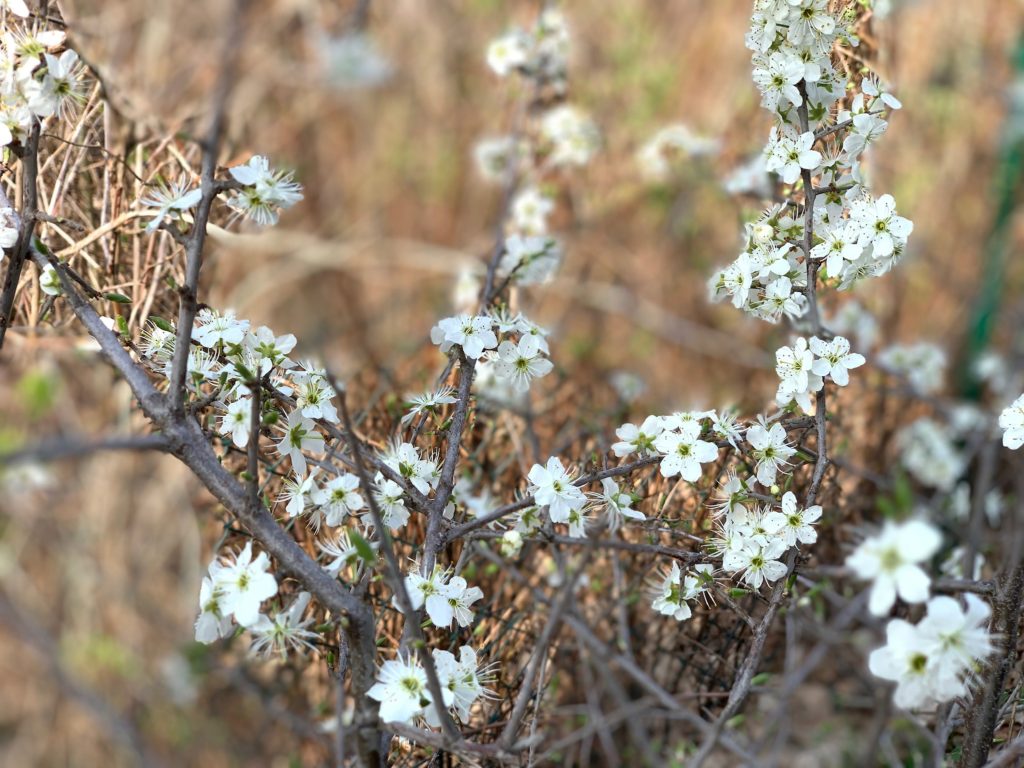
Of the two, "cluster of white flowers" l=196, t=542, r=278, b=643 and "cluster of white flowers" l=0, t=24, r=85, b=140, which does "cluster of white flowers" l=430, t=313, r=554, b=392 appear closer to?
"cluster of white flowers" l=196, t=542, r=278, b=643

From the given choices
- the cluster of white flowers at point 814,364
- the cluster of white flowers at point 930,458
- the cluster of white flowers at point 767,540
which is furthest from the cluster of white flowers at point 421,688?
the cluster of white flowers at point 930,458

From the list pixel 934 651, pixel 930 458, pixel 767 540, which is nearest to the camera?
pixel 934 651

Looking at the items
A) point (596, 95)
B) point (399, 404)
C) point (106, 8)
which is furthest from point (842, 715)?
point (106, 8)

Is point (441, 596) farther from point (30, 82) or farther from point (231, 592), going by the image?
point (30, 82)

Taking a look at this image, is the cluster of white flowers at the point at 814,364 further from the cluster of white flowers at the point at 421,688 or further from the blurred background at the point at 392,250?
the blurred background at the point at 392,250

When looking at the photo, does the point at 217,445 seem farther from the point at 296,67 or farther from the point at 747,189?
the point at 296,67

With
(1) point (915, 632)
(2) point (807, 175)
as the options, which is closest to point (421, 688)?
(1) point (915, 632)

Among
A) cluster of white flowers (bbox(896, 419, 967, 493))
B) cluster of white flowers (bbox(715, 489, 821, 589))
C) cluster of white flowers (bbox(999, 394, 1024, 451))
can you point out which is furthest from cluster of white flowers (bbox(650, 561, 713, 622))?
cluster of white flowers (bbox(896, 419, 967, 493))
